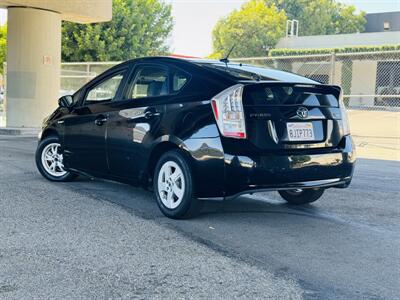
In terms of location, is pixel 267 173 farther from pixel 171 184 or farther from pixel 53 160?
pixel 53 160

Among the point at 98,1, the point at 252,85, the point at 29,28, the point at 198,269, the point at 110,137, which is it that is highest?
the point at 98,1

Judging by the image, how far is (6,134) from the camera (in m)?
15.2

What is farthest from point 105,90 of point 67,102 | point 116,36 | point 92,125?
point 116,36

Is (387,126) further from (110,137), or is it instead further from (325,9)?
(325,9)

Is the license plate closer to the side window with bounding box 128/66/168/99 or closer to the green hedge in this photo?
the side window with bounding box 128/66/168/99

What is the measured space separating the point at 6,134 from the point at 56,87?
2.45 m

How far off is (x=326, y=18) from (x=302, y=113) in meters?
64.8

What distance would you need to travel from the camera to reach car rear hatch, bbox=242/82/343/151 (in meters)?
4.86

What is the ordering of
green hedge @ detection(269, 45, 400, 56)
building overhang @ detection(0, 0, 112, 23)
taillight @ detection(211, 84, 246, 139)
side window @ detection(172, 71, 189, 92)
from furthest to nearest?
1. green hedge @ detection(269, 45, 400, 56)
2. building overhang @ detection(0, 0, 112, 23)
3. side window @ detection(172, 71, 189, 92)
4. taillight @ detection(211, 84, 246, 139)

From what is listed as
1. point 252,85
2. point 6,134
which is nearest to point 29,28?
point 6,134

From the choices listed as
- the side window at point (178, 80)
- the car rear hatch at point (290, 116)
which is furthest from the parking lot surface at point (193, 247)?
the side window at point (178, 80)

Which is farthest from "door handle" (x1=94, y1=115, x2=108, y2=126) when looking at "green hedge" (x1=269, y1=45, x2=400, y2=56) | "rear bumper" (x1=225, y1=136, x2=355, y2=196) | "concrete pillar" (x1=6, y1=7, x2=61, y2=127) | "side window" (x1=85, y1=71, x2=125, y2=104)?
"green hedge" (x1=269, y1=45, x2=400, y2=56)

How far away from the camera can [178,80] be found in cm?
547

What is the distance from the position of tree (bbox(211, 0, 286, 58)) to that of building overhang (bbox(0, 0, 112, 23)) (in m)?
36.0
